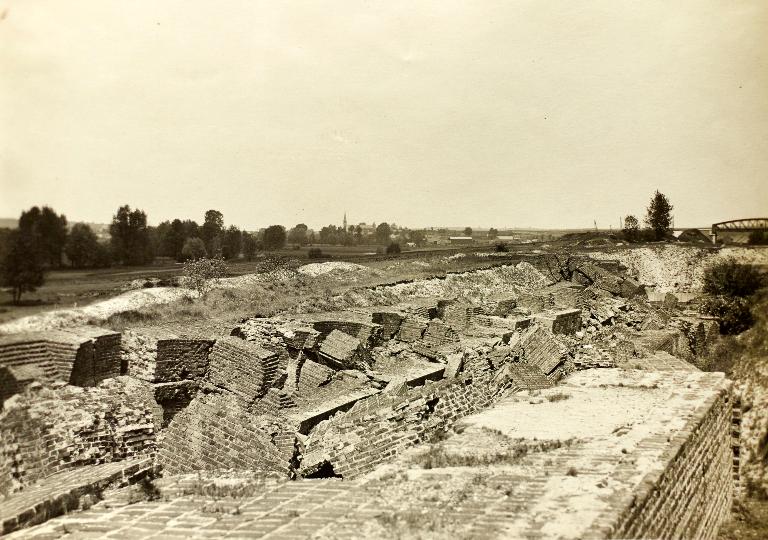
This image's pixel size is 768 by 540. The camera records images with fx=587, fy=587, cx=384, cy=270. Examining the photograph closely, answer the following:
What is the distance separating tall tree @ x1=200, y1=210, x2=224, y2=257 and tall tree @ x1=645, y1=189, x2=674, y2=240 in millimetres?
15710

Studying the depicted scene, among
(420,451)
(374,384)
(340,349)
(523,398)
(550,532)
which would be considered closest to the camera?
(550,532)

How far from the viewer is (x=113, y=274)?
19438 mm

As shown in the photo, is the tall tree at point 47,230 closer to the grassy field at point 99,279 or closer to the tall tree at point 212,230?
the grassy field at point 99,279

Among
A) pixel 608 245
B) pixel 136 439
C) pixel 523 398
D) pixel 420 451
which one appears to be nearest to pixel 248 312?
pixel 136 439

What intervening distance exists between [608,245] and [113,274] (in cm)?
2332

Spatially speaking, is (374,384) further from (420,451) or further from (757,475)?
(757,475)

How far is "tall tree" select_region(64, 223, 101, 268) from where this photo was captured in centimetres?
1684

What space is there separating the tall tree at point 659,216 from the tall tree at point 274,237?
13.8 meters

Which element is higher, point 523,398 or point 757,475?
point 523,398

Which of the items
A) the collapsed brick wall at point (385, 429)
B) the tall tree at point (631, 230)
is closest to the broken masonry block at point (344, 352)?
the collapsed brick wall at point (385, 429)

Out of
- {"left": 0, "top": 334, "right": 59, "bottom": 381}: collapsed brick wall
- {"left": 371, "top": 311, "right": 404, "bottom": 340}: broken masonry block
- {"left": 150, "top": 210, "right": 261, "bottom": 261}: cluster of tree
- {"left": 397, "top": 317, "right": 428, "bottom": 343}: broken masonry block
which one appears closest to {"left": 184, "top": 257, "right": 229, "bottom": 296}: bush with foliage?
{"left": 150, "top": 210, "right": 261, "bottom": 261}: cluster of tree

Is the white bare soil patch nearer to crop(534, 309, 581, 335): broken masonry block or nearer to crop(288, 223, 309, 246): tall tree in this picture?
crop(288, 223, 309, 246): tall tree

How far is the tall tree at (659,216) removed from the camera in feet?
77.2

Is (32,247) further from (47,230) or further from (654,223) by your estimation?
(654,223)
